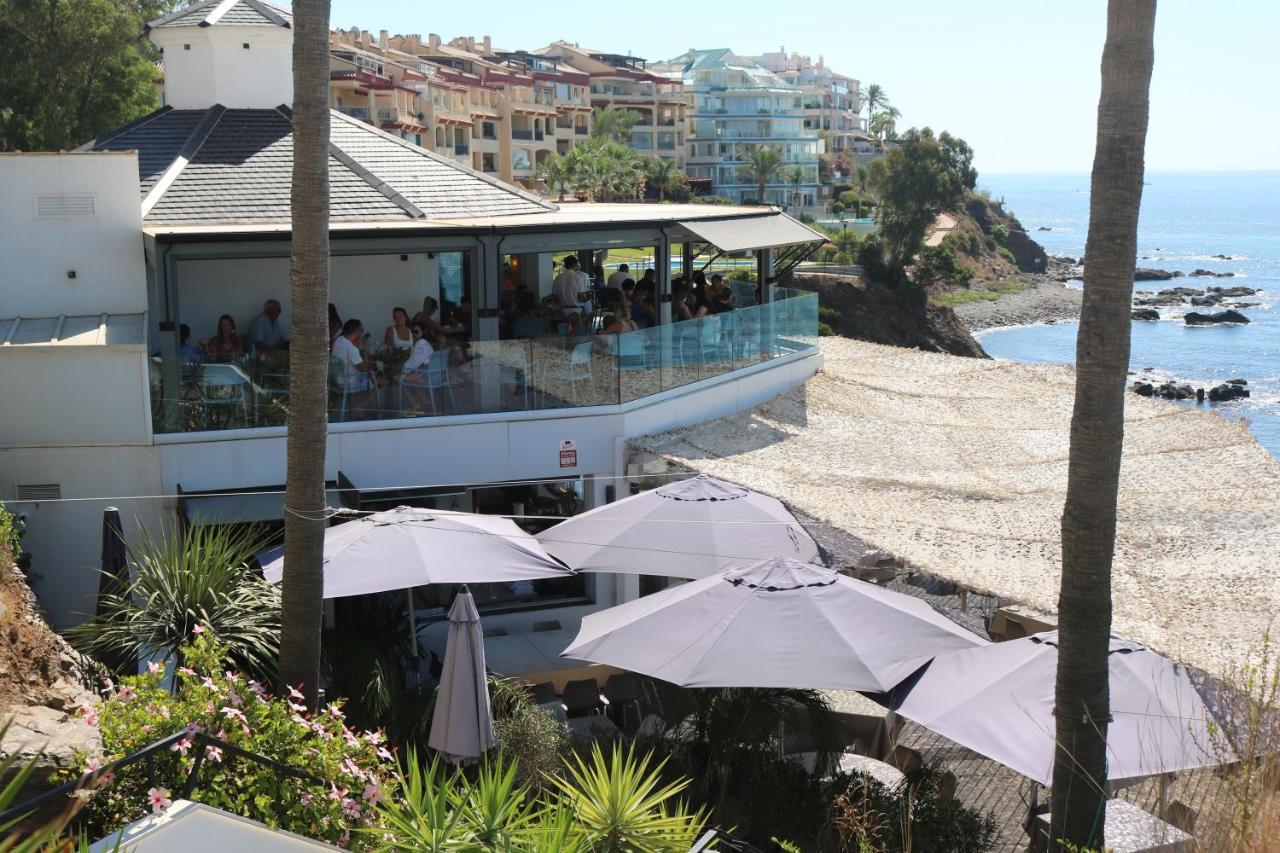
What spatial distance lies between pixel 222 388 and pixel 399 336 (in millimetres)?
2474

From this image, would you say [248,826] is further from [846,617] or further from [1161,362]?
[1161,362]

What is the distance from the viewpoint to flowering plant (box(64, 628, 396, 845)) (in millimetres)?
7859

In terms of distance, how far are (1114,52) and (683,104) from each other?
147 m

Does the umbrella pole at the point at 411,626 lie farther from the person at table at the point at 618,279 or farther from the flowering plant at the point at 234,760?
the person at table at the point at 618,279

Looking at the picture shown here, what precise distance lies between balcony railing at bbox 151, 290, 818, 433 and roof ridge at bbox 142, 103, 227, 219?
3621 mm

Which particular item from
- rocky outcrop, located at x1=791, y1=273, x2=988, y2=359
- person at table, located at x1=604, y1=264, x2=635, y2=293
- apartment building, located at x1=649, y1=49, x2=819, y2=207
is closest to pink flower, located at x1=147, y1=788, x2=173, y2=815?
person at table, located at x1=604, y1=264, x2=635, y2=293

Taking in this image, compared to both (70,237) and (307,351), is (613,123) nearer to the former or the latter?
(70,237)

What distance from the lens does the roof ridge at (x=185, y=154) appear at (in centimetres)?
1964

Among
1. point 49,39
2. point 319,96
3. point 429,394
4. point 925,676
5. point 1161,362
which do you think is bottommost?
point 1161,362

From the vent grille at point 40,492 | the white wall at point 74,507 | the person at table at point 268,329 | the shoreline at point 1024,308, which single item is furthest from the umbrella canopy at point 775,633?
the shoreline at point 1024,308

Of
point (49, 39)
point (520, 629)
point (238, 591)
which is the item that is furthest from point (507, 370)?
point (49, 39)

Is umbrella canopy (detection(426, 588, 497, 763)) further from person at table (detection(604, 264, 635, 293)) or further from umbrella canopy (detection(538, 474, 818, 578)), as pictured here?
person at table (detection(604, 264, 635, 293))

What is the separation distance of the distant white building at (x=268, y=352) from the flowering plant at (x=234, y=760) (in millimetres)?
7972

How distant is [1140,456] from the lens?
730 inches
